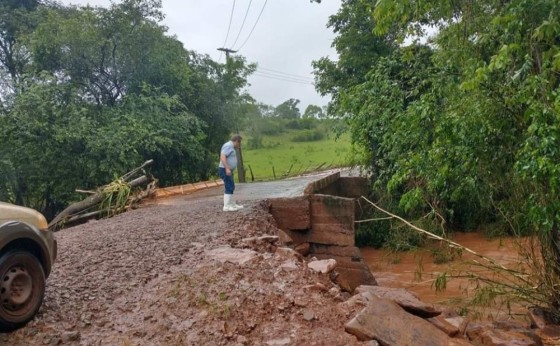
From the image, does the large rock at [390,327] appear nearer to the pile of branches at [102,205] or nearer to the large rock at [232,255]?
the large rock at [232,255]

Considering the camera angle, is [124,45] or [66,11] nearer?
[124,45]

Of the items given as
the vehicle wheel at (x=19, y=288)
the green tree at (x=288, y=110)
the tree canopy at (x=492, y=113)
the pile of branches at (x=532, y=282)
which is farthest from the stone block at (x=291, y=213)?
the green tree at (x=288, y=110)

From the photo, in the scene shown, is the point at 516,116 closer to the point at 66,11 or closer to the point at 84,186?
the point at 84,186

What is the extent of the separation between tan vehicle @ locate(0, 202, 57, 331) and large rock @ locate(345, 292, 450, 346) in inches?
113

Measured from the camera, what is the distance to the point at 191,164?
2061 cm

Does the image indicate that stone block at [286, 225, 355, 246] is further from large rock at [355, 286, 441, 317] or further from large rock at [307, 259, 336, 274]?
large rock at [355, 286, 441, 317]

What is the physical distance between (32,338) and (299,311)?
2359 millimetres

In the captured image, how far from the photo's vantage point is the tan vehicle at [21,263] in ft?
13.8

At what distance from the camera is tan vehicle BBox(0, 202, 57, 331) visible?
4.19 m

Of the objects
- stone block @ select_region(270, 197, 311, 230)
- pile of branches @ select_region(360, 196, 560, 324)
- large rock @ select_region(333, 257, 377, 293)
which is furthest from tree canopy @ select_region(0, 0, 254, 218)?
pile of branches @ select_region(360, 196, 560, 324)

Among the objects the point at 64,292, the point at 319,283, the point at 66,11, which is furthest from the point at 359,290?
the point at 66,11

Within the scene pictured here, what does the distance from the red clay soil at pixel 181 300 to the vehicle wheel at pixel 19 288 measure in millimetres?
126

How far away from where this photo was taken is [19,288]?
14.3ft

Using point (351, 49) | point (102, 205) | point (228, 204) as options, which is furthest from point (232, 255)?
point (351, 49)
